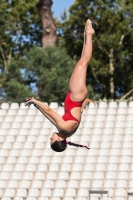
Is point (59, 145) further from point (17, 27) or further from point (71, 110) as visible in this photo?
point (17, 27)

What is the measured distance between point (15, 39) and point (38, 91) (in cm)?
656

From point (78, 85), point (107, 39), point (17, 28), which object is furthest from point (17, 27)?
point (78, 85)

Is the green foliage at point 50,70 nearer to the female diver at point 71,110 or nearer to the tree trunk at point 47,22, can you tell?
the tree trunk at point 47,22

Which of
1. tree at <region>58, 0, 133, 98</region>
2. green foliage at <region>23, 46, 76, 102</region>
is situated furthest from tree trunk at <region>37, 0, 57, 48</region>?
tree at <region>58, 0, 133, 98</region>

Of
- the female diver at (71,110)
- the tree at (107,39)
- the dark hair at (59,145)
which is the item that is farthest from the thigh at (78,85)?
the tree at (107,39)

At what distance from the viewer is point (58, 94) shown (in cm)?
2950

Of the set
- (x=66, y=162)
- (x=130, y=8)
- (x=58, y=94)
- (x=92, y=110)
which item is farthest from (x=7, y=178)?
(x=130, y=8)

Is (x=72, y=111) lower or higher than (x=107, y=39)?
higher

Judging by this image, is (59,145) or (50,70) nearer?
(59,145)

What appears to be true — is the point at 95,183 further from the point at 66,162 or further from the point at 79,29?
the point at 79,29

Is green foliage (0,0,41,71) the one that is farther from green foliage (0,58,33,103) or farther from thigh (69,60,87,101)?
thigh (69,60,87,101)

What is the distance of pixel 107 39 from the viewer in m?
32.9

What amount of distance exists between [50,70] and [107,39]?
13.4ft

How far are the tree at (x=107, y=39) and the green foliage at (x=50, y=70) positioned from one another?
360 cm
